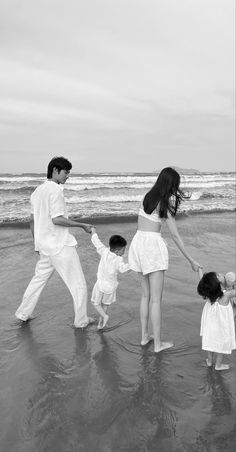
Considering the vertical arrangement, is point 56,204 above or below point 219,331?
above

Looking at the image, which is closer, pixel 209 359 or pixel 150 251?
pixel 209 359

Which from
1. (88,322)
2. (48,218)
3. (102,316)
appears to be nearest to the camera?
(48,218)

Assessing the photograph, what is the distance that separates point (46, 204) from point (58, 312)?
166cm

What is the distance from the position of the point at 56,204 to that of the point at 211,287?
6.03 feet

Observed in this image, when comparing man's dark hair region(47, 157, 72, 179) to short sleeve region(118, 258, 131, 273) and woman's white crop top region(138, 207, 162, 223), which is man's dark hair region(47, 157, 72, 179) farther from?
short sleeve region(118, 258, 131, 273)

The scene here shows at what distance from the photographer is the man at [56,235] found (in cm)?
405

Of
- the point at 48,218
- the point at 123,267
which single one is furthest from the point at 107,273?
the point at 48,218

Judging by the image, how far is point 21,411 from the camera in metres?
2.87

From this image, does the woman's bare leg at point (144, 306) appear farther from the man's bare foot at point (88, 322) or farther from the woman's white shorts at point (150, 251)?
the man's bare foot at point (88, 322)

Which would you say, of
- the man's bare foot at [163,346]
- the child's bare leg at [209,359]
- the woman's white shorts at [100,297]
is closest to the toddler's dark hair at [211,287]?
the child's bare leg at [209,359]

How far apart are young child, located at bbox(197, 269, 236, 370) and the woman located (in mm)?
303

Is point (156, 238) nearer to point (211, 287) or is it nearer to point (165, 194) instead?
point (165, 194)

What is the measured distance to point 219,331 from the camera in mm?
3387

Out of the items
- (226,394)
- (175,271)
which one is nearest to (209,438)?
(226,394)
